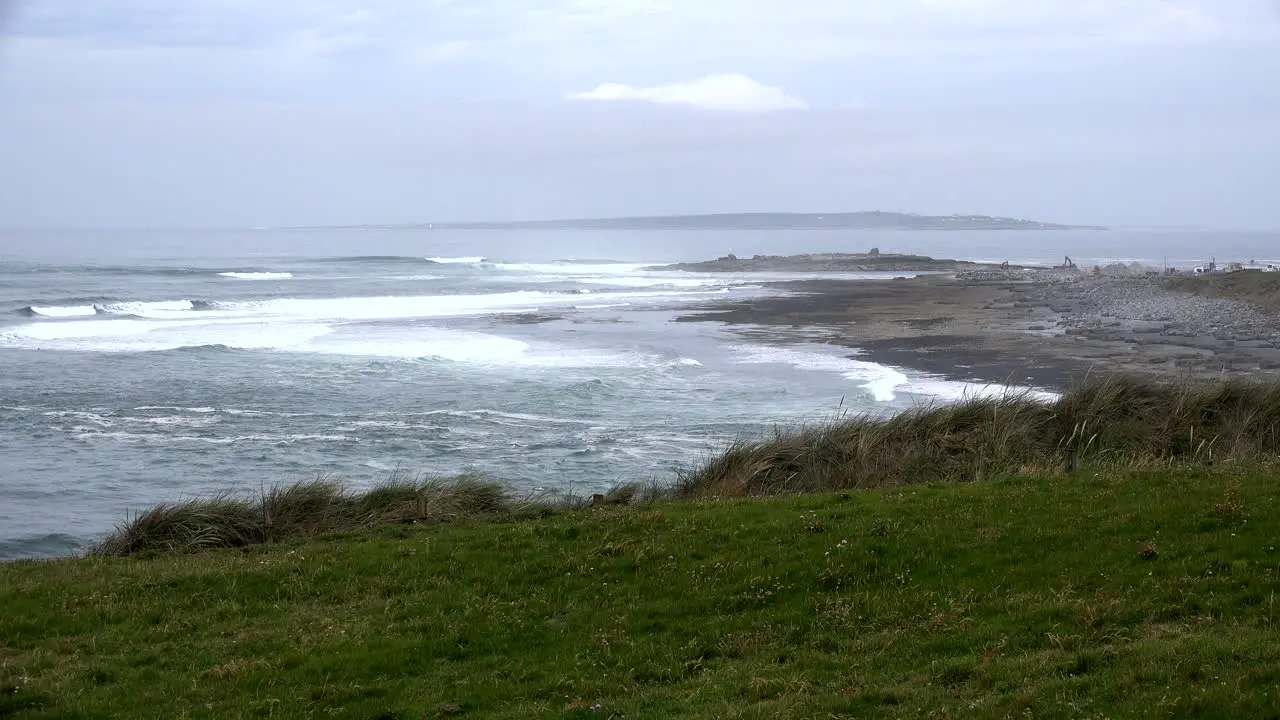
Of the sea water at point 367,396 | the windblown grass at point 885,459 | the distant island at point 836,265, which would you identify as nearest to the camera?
the windblown grass at point 885,459

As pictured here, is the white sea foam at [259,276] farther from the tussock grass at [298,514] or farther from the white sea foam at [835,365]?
the tussock grass at [298,514]

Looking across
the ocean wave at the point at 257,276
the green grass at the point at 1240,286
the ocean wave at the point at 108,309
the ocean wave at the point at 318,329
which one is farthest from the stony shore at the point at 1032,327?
the ocean wave at the point at 257,276

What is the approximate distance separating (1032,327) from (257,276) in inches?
2520

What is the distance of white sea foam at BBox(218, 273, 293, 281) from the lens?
3349 inches

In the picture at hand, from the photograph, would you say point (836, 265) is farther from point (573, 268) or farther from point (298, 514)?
point (298, 514)

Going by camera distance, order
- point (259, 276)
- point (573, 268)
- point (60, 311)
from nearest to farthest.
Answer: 1. point (60, 311)
2. point (259, 276)
3. point (573, 268)

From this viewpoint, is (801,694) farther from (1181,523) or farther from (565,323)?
(565,323)

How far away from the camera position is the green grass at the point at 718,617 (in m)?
6.80

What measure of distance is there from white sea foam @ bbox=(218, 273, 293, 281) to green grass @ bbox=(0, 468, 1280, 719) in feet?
250

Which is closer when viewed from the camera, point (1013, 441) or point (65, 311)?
point (1013, 441)

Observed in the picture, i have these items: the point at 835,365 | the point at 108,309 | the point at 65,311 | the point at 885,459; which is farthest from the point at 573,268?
the point at 885,459

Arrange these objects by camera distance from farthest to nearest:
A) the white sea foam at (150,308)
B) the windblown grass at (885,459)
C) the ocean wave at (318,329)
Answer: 1. the white sea foam at (150,308)
2. the ocean wave at (318,329)
3. the windblown grass at (885,459)

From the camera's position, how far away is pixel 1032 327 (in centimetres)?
4122

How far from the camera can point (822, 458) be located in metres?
15.9
